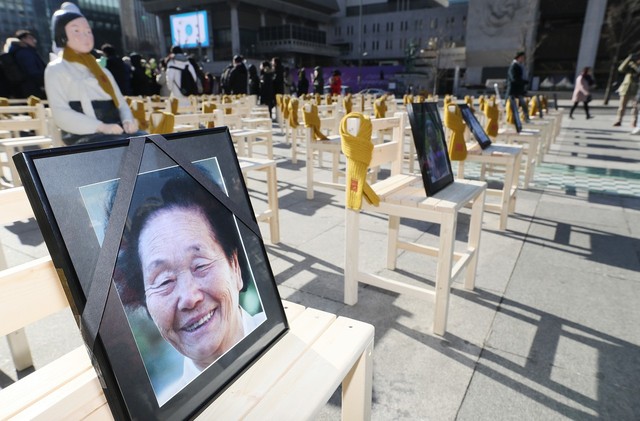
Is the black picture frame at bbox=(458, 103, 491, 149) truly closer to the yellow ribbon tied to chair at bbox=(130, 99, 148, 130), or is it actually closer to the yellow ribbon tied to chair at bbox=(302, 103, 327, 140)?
the yellow ribbon tied to chair at bbox=(302, 103, 327, 140)

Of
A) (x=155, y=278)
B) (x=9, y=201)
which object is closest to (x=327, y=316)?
(x=155, y=278)

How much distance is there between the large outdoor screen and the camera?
42.3m

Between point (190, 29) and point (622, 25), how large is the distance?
130 ft

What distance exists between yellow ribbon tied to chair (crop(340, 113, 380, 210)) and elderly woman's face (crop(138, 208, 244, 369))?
1.35 m

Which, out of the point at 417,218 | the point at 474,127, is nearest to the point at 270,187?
the point at 417,218

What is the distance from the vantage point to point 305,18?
51781 mm

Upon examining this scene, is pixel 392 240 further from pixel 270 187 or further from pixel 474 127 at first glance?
pixel 474 127

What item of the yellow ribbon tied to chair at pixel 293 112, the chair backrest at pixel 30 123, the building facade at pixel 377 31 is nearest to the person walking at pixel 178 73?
the yellow ribbon tied to chair at pixel 293 112

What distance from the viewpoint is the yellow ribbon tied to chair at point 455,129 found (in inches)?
129

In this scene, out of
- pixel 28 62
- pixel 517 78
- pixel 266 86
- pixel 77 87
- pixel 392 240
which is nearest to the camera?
pixel 77 87

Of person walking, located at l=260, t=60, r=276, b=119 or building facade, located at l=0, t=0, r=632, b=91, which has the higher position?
building facade, located at l=0, t=0, r=632, b=91

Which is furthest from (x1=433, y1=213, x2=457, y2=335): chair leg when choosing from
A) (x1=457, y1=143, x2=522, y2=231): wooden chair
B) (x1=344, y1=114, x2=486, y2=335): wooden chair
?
(x1=457, y1=143, x2=522, y2=231): wooden chair

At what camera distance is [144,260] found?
0.88 metres

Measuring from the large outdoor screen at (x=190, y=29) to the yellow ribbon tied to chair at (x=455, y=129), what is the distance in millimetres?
43606
